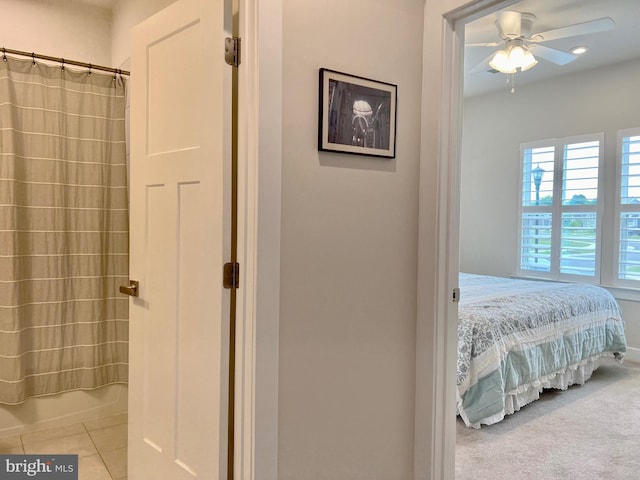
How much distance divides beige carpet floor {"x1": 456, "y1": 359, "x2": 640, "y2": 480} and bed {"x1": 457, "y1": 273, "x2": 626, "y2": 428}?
0.36 ft

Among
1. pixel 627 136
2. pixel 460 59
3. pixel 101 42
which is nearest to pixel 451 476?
pixel 460 59

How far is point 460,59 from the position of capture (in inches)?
76.4

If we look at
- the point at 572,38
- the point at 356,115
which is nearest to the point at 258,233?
the point at 356,115

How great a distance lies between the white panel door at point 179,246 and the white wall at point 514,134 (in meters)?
4.19

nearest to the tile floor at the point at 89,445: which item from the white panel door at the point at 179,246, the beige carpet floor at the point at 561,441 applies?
the white panel door at the point at 179,246

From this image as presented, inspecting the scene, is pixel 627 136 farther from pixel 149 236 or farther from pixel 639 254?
pixel 149 236

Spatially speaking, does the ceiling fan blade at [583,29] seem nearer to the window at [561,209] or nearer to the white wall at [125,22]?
the window at [561,209]

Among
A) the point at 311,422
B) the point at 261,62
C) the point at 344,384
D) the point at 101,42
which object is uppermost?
the point at 101,42

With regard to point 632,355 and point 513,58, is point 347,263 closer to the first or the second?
point 513,58

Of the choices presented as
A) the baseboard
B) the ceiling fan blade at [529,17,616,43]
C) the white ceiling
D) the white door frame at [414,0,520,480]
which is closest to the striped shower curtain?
the white door frame at [414,0,520,480]

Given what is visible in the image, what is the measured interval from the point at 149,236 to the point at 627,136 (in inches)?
171

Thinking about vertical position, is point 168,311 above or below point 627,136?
below

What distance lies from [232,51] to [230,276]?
2.51 ft

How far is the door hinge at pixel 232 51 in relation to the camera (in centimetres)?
161
